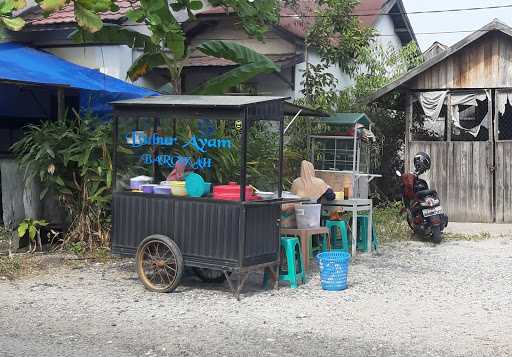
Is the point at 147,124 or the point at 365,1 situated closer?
the point at 147,124

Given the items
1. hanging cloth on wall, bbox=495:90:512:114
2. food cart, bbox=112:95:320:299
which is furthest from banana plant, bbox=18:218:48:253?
hanging cloth on wall, bbox=495:90:512:114

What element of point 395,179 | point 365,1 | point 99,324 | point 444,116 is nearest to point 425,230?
point 444,116

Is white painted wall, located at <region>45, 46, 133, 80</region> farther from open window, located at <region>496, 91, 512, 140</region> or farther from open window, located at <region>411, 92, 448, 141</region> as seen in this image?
open window, located at <region>496, 91, 512, 140</region>

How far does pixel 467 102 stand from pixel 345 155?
3.42 m

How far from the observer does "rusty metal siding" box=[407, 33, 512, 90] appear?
1411 centimetres

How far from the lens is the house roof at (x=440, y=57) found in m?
13.7

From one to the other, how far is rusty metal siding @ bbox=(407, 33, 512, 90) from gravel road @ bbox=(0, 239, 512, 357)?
5811 mm

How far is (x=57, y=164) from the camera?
1046 centimetres

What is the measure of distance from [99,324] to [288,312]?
188 centimetres

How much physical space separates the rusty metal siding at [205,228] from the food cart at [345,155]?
2.87 metres

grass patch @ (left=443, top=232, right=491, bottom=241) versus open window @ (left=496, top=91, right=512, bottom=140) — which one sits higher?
open window @ (left=496, top=91, right=512, bottom=140)

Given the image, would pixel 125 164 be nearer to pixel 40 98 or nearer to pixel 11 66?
pixel 11 66

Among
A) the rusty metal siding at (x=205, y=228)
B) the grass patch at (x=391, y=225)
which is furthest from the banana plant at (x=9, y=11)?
the grass patch at (x=391, y=225)

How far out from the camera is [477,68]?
14.3m
